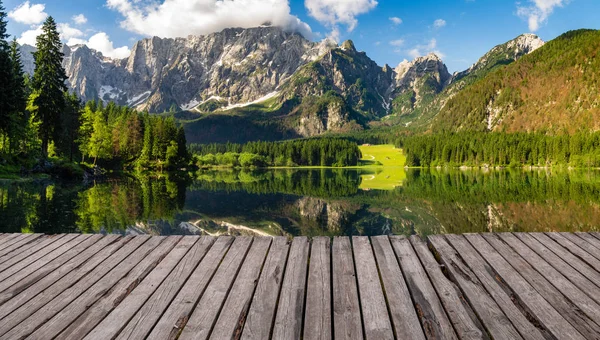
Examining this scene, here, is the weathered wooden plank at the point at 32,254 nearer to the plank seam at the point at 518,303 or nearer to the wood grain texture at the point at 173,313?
the wood grain texture at the point at 173,313

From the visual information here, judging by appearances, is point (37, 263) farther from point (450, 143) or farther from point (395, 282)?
point (450, 143)

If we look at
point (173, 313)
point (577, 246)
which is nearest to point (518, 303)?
point (577, 246)

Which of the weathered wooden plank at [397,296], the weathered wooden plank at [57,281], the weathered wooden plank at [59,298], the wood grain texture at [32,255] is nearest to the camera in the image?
the weathered wooden plank at [397,296]

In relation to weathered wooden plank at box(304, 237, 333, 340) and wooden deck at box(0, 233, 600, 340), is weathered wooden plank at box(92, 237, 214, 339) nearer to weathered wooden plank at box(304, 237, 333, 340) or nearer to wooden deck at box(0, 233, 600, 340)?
wooden deck at box(0, 233, 600, 340)

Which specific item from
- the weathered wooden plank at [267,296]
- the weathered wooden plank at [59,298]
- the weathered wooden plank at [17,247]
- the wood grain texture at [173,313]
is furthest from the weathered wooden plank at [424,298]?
the weathered wooden plank at [17,247]

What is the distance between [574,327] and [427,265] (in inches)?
88.3

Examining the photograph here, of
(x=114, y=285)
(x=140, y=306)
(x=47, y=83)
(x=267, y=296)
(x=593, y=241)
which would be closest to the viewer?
(x=140, y=306)

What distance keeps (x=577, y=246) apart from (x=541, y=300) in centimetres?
361

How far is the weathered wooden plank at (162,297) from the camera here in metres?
4.26

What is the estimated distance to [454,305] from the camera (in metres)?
4.77

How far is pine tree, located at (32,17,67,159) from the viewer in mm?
59250

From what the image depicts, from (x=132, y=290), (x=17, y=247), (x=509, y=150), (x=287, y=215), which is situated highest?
(x=509, y=150)

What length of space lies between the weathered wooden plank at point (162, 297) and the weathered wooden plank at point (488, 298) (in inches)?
158

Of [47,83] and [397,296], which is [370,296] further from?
[47,83]
